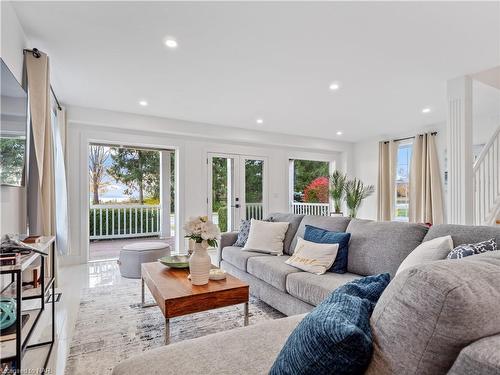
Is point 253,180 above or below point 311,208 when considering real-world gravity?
above

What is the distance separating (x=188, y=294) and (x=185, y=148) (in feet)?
12.4

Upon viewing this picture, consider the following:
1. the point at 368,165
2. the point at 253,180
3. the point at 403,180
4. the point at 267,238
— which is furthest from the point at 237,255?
the point at 368,165

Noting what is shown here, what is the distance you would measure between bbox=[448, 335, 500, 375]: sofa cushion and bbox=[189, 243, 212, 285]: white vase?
1.70 meters

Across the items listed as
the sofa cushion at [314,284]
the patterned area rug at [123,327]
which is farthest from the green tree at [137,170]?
the sofa cushion at [314,284]

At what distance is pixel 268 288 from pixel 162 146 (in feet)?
11.4

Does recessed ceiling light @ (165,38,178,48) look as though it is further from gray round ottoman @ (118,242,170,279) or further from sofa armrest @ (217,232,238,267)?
gray round ottoman @ (118,242,170,279)

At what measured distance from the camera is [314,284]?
213cm

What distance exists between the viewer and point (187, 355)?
3.60ft

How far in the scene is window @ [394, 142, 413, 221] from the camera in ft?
20.3

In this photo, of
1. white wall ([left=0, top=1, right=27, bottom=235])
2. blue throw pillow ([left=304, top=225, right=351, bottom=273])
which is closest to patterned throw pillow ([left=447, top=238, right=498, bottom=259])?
blue throw pillow ([left=304, top=225, right=351, bottom=273])

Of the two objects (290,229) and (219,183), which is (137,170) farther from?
(290,229)

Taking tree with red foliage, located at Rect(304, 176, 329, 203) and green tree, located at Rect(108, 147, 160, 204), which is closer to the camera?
green tree, located at Rect(108, 147, 160, 204)

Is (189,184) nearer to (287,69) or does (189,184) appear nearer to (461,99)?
(287,69)

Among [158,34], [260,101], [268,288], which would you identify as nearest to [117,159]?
[260,101]
